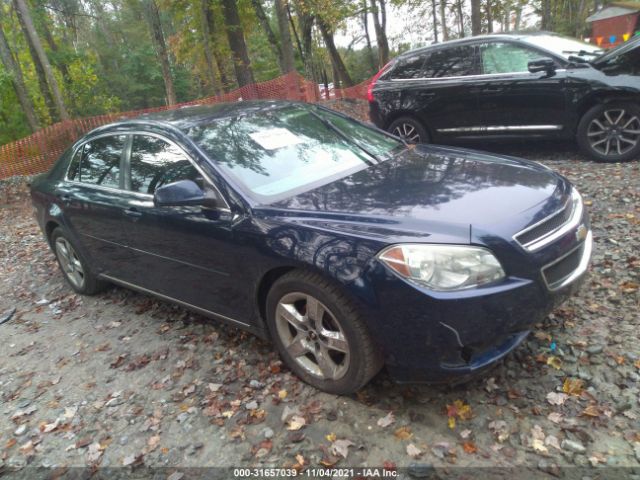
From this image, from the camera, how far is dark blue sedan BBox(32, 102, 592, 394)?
2.45 metres

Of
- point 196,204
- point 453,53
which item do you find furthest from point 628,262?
point 453,53

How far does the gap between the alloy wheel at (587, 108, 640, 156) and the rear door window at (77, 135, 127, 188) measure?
5.62 metres

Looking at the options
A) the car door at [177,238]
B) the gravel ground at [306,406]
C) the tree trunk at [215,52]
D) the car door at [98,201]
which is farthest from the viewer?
the tree trunk at [215,52]

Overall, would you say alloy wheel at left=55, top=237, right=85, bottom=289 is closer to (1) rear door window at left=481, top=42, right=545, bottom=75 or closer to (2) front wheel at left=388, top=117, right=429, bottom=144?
(2) front wheel at left=388, top=117, right=429, bottom=144

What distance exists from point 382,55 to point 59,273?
76.2ft

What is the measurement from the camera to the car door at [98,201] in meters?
4.09

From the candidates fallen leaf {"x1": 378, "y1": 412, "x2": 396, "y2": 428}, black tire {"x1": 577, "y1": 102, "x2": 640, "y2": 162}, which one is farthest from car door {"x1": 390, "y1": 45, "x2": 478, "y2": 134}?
fallen leaf {"x1": 378, "y1": 412, "x2": 396, "y2": 428}

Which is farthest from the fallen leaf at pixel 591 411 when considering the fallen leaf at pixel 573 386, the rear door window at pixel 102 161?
the rear door window at pixel 102 161

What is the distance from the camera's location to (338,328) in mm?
2746

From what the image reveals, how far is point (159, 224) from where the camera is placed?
360 cm

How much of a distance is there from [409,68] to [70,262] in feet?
18.5

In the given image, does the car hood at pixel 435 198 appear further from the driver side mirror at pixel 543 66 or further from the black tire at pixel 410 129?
the black tire at pixel 410 129

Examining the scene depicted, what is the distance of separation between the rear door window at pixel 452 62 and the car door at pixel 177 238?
16.6ft

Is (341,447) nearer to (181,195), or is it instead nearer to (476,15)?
(181,195)
